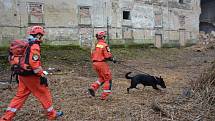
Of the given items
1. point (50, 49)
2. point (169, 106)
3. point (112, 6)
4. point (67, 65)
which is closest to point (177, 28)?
point (112, 6)

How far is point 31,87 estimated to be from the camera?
6.35 m

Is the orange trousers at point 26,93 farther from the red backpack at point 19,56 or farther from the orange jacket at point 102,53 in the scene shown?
the orange jacket at point 102,53

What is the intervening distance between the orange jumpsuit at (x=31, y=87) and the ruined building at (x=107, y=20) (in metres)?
14.1

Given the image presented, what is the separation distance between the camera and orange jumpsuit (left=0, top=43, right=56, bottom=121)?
20.2 ft

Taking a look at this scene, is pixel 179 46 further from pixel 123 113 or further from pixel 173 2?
pixel 123 113

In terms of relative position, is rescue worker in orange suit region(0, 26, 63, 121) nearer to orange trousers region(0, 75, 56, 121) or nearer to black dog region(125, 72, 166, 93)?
orange trousers region(0, 75, 56, 121)

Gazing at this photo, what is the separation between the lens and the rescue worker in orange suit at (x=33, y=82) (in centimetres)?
617

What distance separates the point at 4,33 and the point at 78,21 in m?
5.23

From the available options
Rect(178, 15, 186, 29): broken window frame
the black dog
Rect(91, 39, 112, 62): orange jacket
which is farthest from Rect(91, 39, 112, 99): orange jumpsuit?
Rect(178, 15, 186, 29): broken window frame

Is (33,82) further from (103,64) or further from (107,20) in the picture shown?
(107,20)

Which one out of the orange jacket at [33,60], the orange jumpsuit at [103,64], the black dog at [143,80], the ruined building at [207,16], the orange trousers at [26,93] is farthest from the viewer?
the ruined building at [207,16]

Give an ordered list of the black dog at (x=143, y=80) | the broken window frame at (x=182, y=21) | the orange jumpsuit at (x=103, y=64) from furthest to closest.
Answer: the broken window frame at (x=182, y=21), the black dog at (x=143, y=80), the orange jumpsuit at (x=103, y=64)

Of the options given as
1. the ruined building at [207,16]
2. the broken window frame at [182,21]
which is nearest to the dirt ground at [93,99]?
the broken window frame at [182,21]

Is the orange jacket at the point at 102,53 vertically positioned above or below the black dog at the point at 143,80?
above
